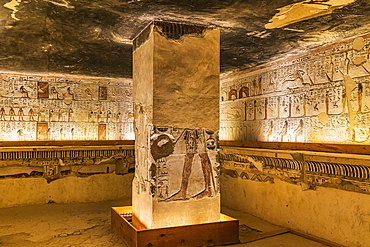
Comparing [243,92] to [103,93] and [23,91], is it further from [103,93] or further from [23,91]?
[23,91]

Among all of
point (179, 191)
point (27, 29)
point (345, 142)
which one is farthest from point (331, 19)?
point (27, 29)

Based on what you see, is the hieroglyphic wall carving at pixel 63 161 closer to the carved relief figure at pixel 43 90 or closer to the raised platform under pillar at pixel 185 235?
the carved relief figure at pixel 43 90

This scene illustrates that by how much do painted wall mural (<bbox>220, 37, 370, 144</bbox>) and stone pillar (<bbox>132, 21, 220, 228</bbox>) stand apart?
1995mm

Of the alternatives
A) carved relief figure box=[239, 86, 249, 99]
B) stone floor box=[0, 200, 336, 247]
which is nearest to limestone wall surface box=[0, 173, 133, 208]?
stone floor box=[0, 200, 336, 247]

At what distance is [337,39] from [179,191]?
318 centimetres

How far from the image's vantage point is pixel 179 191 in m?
3.72

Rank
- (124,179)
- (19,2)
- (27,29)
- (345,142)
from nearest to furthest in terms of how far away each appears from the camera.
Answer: (19,2) < (27,29) < (345,142) < (124,179)

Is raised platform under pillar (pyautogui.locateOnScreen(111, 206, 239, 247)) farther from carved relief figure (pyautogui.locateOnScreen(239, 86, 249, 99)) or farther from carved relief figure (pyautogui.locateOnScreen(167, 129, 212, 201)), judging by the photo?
carved relief figure (pyautogui.locateOnScreen(239, 86, 249, 99))

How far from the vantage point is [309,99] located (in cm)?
515

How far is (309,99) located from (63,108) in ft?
17.9

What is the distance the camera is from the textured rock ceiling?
11.0ft

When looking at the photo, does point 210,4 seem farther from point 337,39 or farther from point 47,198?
point 47,198

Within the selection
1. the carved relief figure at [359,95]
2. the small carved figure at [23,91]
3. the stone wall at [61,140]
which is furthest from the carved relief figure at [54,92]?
the carved relief figure at [359,95]

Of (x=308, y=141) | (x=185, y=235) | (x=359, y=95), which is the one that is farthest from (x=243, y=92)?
(x=185, y=235)
